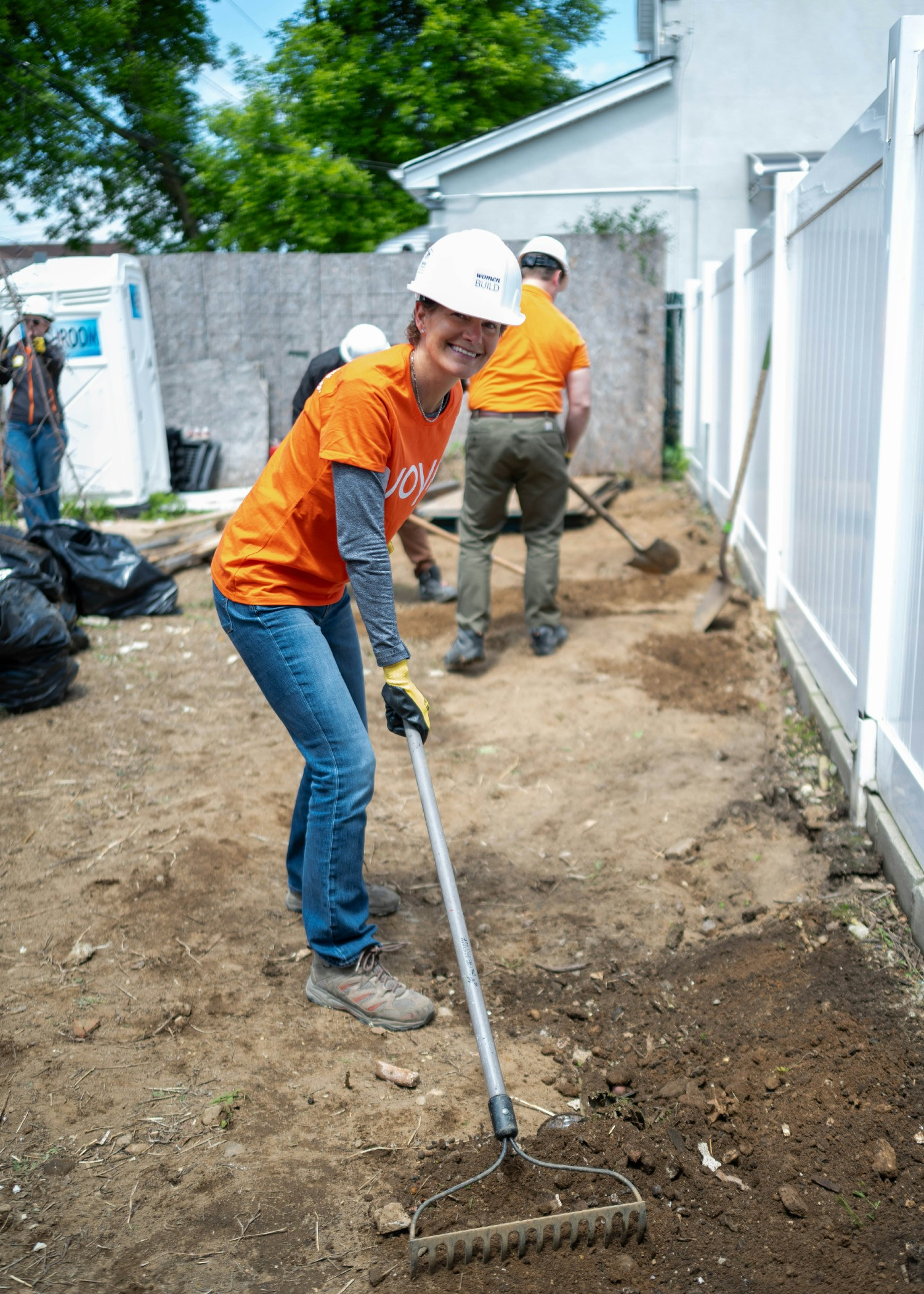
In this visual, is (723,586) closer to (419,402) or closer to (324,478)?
(419,402)

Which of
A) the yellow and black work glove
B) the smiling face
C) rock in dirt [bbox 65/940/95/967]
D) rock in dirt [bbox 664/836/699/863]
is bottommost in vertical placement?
rock in dirt [bbox 664/836/699/863]

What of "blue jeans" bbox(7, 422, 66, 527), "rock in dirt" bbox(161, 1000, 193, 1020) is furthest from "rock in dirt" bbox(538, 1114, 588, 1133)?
"blue jeans" bbox(7, 422, 66, 527)

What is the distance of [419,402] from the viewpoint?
2.57 metres

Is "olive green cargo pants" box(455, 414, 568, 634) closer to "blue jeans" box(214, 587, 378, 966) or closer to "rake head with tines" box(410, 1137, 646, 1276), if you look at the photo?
"blue jeans" box(214, 587, 378, 966)

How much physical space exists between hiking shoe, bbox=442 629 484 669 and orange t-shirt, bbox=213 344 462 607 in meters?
3.04

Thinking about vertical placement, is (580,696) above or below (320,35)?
below

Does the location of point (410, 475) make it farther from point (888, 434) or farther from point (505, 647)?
point (505, 647)

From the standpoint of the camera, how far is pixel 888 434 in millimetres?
3180

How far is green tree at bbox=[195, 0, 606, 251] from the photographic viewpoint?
16234 mm

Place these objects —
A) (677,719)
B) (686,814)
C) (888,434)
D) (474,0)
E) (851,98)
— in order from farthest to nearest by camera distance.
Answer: (474,0), (851,98), (677,719), (686,814), (888,434)

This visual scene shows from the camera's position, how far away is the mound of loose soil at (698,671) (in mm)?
5215

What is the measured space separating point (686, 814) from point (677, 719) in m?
1.02

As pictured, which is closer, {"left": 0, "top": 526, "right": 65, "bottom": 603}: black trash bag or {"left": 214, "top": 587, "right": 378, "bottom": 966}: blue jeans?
{"left": 214, "top": 587, "right": 378, "bottom": 966}: blue jeans

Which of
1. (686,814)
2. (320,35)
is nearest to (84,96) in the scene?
(320,35)
